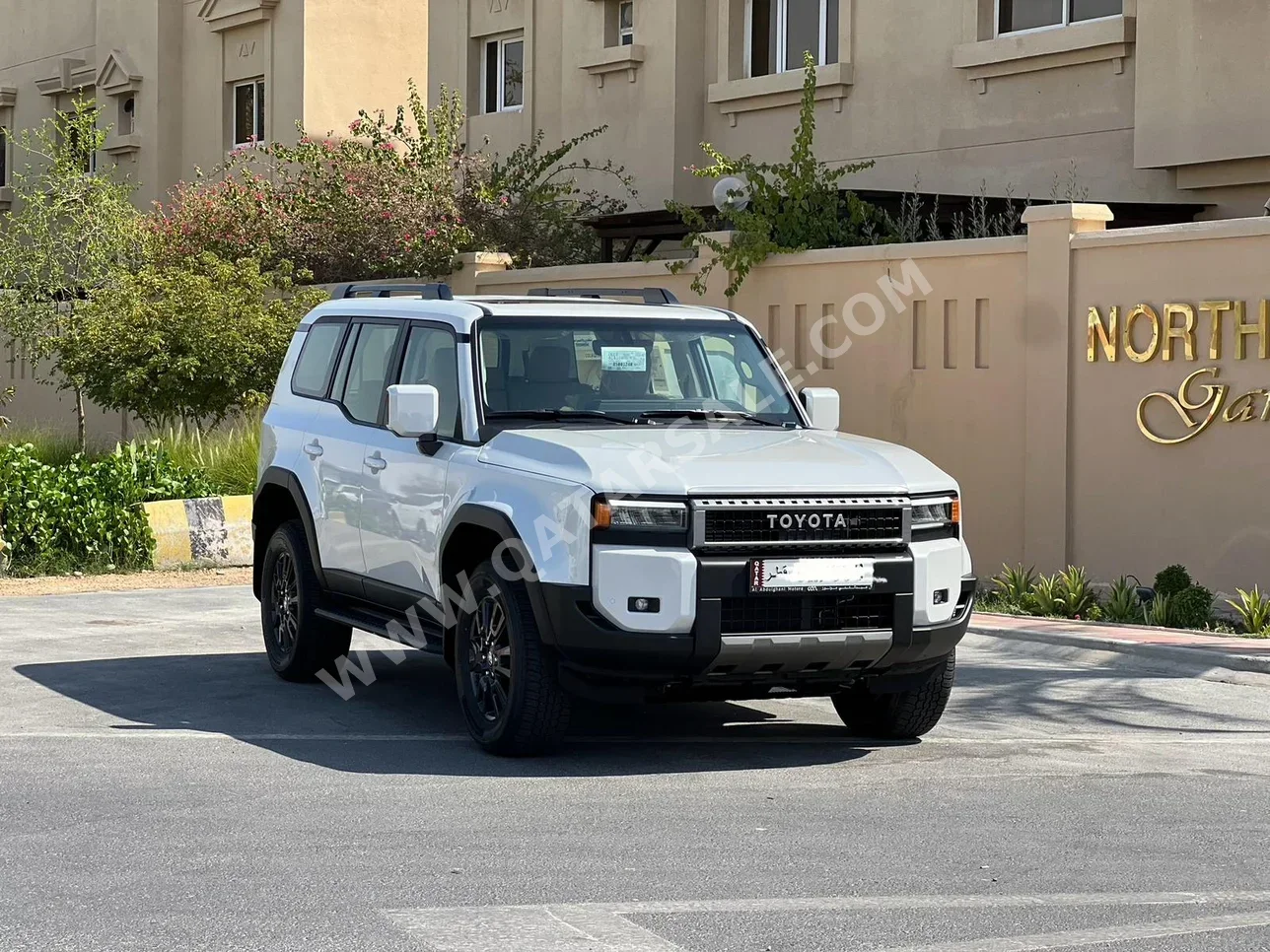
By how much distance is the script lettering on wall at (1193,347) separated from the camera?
13.1 metres

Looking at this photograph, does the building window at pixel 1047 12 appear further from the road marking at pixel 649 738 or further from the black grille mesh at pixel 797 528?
the black grille mesh at pixel 797 528

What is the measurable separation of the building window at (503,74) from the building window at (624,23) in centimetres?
254

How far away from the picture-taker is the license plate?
25.6ft

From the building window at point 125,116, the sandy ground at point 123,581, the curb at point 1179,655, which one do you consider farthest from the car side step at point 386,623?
the building window at point 125,116

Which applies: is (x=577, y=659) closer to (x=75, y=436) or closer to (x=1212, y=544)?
(x=1212, y=544)

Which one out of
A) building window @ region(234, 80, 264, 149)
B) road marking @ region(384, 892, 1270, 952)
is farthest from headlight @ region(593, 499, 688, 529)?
building window @ region(234, 80, 264, 149)

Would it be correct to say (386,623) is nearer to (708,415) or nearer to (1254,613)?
(708,415)

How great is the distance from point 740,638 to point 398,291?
384cm

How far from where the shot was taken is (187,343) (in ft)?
69.0

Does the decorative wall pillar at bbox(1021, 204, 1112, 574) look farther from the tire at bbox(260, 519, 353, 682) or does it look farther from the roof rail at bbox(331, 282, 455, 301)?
the tire at bbox(260, 519, 353, 682)

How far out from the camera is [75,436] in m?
24.7

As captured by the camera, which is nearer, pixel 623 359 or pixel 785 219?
pixel 623 359

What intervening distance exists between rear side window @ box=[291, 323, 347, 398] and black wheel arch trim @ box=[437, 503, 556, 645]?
2.20m

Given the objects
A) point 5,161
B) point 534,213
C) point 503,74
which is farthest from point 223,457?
point 5,161
